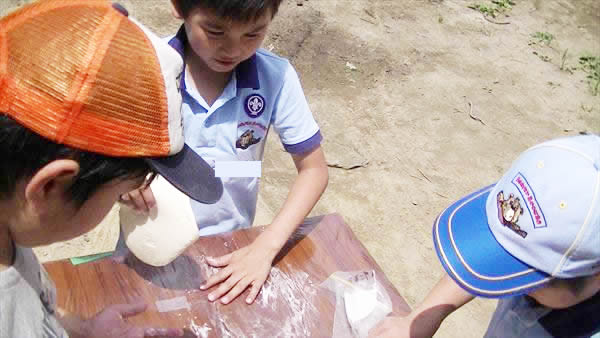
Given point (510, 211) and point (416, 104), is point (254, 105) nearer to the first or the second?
point (510, 211)

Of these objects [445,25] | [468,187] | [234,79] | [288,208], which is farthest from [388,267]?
[445,25]

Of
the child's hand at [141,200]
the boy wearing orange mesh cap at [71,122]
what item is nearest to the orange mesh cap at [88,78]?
the boy wearing orange mesh cap at [71,122]

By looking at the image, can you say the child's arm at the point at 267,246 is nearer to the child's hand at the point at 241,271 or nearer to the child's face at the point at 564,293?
the child's hand at the point at 241,271

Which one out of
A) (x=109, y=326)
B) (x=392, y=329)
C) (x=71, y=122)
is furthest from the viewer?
(x=392, y=329)

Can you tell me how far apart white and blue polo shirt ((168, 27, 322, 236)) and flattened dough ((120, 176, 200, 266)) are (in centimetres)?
26

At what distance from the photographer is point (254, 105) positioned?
1.47 meters

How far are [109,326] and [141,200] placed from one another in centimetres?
26

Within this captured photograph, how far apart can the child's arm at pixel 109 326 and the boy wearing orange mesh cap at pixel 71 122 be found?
285 mm

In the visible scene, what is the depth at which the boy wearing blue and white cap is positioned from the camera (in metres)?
1.03

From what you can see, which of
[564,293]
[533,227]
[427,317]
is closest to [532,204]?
[533,227]

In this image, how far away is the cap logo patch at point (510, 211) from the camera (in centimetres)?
110

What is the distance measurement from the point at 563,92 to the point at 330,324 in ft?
11.4

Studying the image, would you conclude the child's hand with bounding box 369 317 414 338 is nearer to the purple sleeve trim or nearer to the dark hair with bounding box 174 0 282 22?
the purple sleeve trim

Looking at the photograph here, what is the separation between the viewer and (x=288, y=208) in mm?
1491
